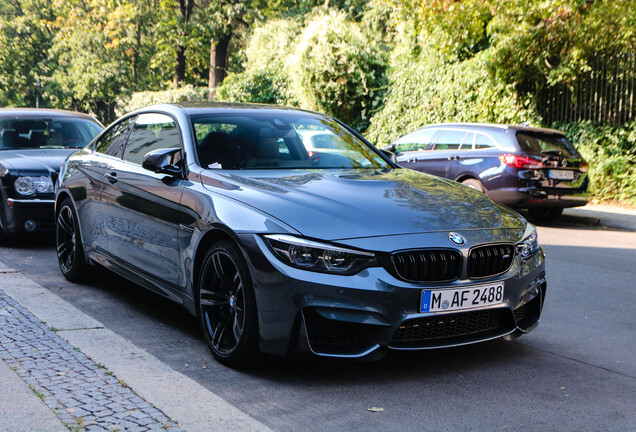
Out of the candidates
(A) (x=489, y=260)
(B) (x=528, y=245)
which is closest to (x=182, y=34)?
(B) (x=528, y=245)

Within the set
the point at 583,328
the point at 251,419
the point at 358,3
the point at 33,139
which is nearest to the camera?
the point at 251,419

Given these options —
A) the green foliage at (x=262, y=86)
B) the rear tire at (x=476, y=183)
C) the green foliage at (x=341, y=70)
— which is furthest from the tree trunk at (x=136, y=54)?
the rear tire at (x=476, y=183)

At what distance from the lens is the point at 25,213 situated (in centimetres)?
852

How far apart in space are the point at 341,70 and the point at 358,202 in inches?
715

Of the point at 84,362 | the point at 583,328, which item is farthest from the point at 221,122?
the point at 583,328

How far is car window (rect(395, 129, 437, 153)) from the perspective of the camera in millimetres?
13719

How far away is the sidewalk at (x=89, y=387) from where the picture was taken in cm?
330

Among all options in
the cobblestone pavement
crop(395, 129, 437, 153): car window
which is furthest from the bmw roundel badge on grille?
crop(395, 129, 437, 153): car window

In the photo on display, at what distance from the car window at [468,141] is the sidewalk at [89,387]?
8860mm

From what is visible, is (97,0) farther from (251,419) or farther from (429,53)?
(251,419)

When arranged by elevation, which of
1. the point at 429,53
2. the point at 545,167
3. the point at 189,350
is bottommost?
the point at 189,350

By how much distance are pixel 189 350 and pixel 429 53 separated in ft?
56.6

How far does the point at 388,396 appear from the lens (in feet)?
12.9

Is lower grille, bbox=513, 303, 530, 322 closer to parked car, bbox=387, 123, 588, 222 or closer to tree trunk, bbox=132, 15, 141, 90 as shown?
parked car, bbox=387, 123, 588, 222
